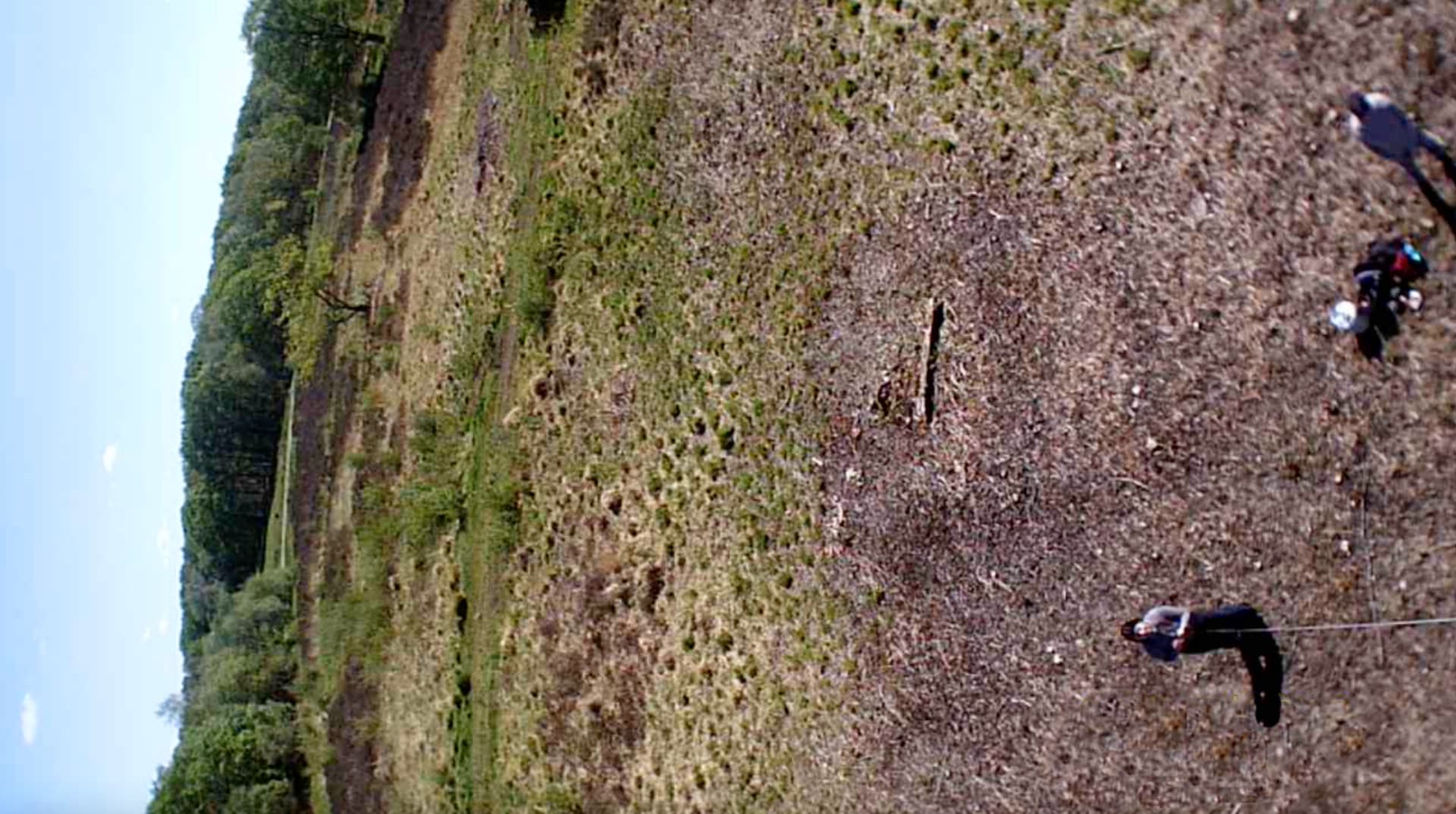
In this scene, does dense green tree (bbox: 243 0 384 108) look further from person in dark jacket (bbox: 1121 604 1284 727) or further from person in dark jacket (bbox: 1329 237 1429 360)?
person in dark jacket (bbox: 1329 237 1429 360)

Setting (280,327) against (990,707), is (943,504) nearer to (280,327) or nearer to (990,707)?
(990,707)

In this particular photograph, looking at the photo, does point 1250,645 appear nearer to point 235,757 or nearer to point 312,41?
point 235,757

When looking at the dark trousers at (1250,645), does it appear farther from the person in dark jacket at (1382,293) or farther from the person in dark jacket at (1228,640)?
the person in dark jacket at (1382,293)

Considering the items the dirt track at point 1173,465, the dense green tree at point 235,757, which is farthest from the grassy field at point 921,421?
the dense green tree at point 235,757

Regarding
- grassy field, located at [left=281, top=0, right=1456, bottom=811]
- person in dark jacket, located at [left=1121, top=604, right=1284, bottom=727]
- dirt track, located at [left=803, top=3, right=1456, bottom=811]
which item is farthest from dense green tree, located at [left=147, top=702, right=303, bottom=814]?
person in dark jacket, located at [left=1121, top=604, right=1284, bottom=727]

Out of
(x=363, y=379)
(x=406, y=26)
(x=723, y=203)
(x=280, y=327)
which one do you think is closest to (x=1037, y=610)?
(x=723, y=203)
